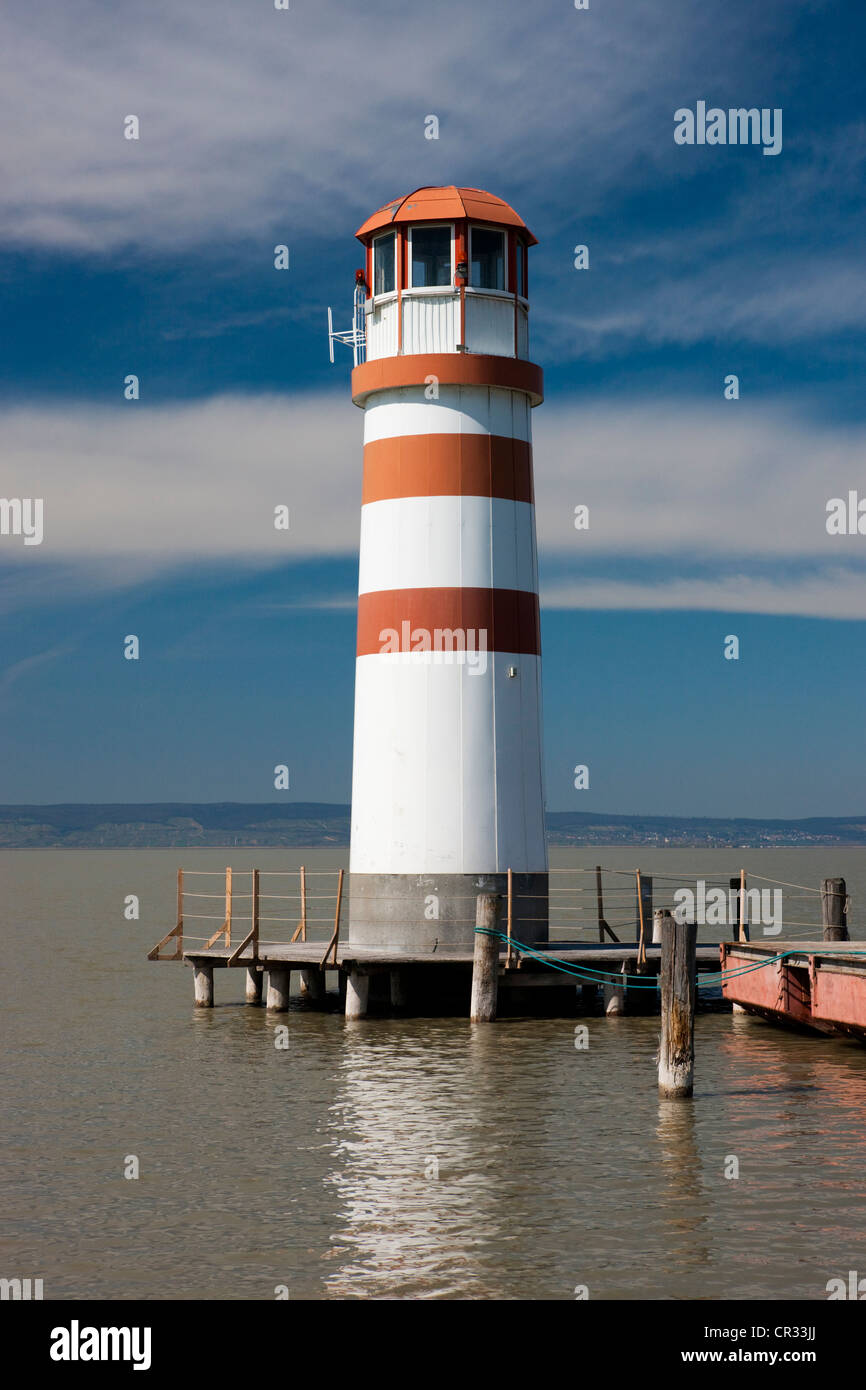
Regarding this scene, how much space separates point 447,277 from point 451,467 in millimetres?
3413

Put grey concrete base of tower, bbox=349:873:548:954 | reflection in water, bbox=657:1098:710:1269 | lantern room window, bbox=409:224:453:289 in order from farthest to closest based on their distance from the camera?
1. lantern room window, bbox=409:224:453:289
2. grey concrete base of tower, bbox=349:873:548:954
3. reflection in water, bbox=657:1098:710:1269

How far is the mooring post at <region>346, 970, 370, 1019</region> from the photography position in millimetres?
26000

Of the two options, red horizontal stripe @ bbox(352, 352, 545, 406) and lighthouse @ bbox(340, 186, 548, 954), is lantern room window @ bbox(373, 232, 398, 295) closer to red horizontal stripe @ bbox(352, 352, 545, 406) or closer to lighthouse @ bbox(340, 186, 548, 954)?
lighthouse @ bbox(340, 186, 548, 954)

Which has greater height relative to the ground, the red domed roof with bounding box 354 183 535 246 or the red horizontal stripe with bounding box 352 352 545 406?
the red domed roof with bounding box 354 183 535 246

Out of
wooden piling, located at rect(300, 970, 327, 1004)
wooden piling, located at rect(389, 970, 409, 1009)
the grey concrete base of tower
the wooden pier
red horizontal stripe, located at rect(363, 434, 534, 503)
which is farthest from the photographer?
wooden piling, located at rect(300, 970, 327, 1004)

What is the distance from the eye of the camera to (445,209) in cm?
2666

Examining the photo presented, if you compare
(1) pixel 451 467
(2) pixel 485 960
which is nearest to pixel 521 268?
(1) pixel 451 467

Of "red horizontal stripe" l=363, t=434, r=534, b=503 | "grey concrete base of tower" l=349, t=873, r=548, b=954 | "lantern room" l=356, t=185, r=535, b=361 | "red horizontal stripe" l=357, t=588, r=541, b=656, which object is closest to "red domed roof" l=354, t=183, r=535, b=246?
"lantern room" l=356, t=185, r=535, b=361

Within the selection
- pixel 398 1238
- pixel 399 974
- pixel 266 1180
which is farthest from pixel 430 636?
pixel 398 1238

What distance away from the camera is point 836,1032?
23641 mm

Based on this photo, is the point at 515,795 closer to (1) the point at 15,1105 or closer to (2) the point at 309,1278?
(1) the point at 15,1105

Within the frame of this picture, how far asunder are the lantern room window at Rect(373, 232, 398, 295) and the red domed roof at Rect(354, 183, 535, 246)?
0.25 metres

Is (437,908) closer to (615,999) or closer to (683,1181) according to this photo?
(615,999)
